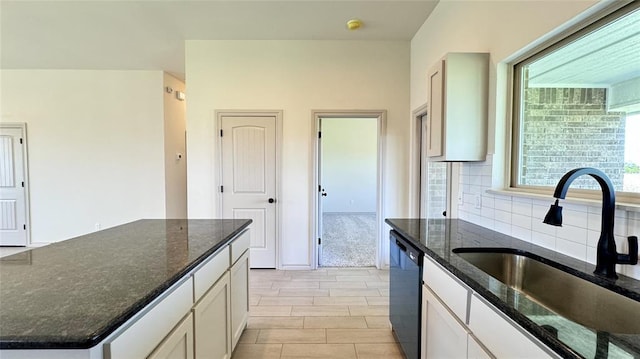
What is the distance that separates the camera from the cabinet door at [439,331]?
132 cm

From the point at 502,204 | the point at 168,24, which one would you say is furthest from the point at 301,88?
the point at 502,204

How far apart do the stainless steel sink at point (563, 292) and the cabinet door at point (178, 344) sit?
1.39 metres

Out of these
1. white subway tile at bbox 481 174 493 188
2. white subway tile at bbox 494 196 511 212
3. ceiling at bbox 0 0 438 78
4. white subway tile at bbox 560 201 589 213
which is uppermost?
ceiling at bbox 0 0 438 78

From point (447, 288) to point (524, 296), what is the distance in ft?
1.36

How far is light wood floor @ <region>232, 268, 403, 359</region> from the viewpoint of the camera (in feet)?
7.48

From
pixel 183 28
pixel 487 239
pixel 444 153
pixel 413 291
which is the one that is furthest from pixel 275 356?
pixel 183 28

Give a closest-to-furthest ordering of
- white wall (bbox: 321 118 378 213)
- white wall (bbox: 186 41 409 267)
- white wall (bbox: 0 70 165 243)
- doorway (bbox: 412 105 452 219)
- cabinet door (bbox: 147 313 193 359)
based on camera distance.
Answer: cabinet door (bbox: 147 313 193 359) < doorway (bbox: 412 105 452 219) < white wall (bbox: 186 41 409 267) < white wall (bbox: 0 70 165 243) < white wall (bbox: 321 118 378 213)

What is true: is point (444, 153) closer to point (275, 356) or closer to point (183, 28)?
point (275, 356)

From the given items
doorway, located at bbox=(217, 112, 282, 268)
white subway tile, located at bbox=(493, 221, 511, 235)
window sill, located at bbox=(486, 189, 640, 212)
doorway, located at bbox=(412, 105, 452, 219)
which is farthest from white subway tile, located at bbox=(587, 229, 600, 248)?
doorway, located at bbox=(217, 112, 282, 268)

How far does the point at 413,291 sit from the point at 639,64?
1533 millimetres

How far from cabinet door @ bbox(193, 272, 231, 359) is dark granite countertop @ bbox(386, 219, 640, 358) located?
1.21m

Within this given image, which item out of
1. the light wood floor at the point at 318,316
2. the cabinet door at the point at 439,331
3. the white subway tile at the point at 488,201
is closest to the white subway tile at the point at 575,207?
the white subway tile at the point at 488,201

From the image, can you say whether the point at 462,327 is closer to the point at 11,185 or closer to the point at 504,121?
the point at 504,121

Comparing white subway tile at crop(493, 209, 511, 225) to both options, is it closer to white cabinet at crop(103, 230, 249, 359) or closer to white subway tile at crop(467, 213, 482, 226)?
white subway tile at crop(467, 213, 482, 226)
